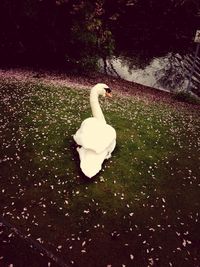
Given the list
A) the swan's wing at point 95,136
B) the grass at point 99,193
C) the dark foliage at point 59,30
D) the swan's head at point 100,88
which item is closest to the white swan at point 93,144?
the swan's wing at point 95,136

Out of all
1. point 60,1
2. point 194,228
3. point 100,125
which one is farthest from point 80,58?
point 194,228

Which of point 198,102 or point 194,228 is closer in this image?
point 194,228

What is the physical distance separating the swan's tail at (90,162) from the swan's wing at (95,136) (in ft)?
0.69

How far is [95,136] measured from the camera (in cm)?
970

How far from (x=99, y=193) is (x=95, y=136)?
64.9 inches

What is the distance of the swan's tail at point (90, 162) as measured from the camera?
29.9 feet

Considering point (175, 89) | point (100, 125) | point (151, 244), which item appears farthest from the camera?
point (175, 89)

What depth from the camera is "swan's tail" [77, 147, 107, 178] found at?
9117 millimetres

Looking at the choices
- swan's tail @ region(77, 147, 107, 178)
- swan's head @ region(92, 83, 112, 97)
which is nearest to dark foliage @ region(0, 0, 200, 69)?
swan's head @ region(92, 83, 112, 97)

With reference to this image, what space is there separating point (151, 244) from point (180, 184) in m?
3.23

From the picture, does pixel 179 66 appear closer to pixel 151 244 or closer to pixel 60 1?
pixel 60 1

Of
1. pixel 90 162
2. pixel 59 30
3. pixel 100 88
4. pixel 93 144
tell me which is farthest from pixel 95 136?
pixel 59 30

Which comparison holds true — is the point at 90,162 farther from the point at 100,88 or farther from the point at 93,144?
the point at 100,88

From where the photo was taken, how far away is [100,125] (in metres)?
10.5
